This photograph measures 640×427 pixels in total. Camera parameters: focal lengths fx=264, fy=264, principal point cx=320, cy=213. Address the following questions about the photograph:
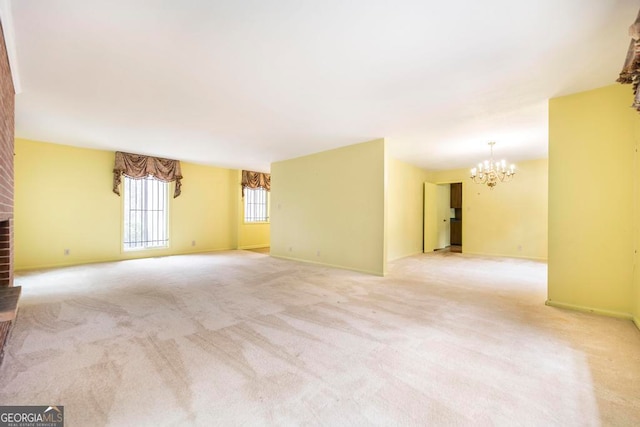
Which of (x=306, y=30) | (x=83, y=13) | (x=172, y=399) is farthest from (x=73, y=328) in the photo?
(x=306, y=30)

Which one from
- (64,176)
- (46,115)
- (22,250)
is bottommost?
(22,250)

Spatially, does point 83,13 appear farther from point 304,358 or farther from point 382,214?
point 382,214

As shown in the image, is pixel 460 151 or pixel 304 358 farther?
pixel 460 151

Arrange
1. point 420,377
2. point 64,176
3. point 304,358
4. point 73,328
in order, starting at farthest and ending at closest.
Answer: point 64,176
point 73,328
point 304,358
point 420,377

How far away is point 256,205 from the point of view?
9.07 metres

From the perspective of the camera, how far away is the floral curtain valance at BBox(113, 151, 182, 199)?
6000 mm

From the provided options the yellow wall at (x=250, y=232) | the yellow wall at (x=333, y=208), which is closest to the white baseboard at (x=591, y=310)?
the yellow wall at (x=333, y=208)

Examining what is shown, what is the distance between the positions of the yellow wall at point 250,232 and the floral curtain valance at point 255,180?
0.50 feet

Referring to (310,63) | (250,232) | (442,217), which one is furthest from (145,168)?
(442,217)

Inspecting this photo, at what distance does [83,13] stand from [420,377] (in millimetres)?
3402

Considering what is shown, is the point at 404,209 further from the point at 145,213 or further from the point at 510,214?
the point at 145,213

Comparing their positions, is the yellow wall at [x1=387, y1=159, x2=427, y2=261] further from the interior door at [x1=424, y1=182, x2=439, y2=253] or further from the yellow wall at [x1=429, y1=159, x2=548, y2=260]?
the yellow wall at [x1=429, y1=159, x2=548, y2=260]

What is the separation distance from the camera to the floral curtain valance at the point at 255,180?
8.30 metres

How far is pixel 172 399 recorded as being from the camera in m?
1.52
